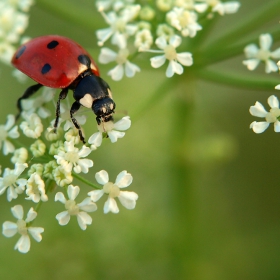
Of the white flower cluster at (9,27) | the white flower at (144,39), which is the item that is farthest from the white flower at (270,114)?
the white flower cluster at (9,27)

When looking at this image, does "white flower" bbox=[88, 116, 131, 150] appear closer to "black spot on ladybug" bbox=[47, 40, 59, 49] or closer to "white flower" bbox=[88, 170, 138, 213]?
"white flower" bbox=[88, 170, 138, 213]

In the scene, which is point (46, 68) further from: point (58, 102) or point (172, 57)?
point (172, 57)

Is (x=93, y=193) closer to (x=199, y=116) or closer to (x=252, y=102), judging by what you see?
(x=199, y=116)

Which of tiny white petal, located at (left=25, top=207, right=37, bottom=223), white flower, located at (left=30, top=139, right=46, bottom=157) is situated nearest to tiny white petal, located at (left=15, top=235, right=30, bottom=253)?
tiny white petal, located at (left=25, top=207, right=37, bottom=223)

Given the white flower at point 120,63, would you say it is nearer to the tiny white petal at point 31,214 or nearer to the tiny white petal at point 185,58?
the tiny white petal at point 185,58

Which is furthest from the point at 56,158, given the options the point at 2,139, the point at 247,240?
the point at 247,240

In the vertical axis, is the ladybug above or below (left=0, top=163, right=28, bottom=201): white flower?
above
